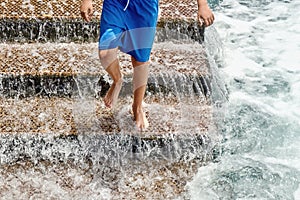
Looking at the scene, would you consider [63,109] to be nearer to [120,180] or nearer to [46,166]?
[46,166]

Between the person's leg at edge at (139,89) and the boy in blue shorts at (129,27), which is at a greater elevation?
the boy in blue shorts at (129,27)

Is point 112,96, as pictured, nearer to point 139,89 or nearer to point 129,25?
point 139,89

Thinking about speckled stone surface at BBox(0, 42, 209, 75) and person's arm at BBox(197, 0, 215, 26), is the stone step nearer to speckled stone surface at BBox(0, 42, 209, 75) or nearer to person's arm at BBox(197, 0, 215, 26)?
speckled stone surface at BBox(0, 42, 209, 75)

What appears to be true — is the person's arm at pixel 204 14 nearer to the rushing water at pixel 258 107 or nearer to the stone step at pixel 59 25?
the rushing water at pixel 258 107

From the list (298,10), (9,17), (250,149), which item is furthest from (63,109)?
(298,10)

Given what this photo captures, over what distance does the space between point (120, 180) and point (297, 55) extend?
3165 mm

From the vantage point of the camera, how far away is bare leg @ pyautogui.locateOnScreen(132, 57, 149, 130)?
4.09 meters

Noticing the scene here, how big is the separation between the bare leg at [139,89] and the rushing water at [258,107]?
642mm

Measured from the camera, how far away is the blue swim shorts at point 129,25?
3746mm

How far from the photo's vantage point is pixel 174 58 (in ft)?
17.0

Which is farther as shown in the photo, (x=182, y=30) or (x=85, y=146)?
(x=182, y=30)

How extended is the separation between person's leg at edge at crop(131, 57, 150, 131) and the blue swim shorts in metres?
0.12

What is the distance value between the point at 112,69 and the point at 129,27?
39 centimetres

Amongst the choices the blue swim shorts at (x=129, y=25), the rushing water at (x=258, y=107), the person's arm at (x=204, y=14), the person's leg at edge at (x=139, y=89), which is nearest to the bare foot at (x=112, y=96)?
the person's leg at edge at (x=139, y=89)
